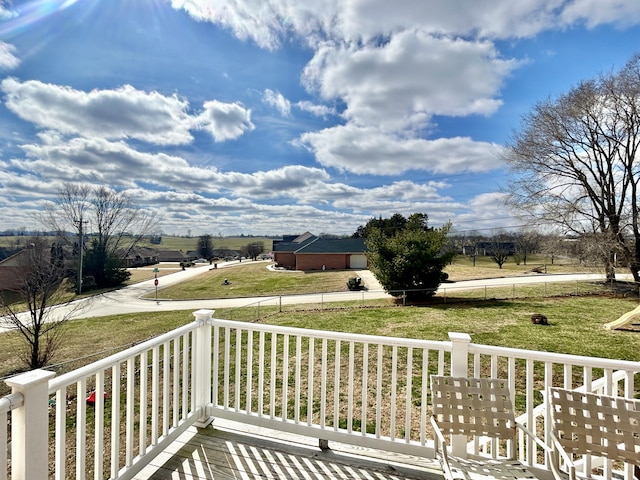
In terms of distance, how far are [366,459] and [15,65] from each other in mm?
16075

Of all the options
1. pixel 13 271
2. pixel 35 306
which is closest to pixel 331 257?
pixel 13 271

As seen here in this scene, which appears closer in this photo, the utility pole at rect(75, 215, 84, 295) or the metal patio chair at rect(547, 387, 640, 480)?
the metal patio chair at rect(547, 387, 640, 480)

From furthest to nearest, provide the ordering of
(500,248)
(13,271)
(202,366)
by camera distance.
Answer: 1. (500,248)
2. (13,271)
3. (202,366)

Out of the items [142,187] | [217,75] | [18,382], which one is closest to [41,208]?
[142,187]

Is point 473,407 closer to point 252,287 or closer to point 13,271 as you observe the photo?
point 13,271

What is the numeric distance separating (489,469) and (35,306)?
38.3ft

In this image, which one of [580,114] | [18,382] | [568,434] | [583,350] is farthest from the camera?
[580,114]

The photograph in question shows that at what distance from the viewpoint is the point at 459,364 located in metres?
2.24

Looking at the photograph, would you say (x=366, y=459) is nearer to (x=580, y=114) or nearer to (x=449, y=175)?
(x=580, y=114)

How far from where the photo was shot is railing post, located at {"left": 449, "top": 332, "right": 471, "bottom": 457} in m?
2.23

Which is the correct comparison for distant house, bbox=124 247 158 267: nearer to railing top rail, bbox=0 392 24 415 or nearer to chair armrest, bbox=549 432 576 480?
railing top rail, bbox=0 392 24 415

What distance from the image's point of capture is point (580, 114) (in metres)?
15.1

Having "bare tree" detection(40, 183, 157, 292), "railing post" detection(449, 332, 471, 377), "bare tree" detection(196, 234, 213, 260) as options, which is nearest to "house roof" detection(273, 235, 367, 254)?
"bare tree" detection(40, 183, 157, 292)

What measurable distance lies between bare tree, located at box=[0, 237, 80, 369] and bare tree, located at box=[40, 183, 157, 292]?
14539mm
